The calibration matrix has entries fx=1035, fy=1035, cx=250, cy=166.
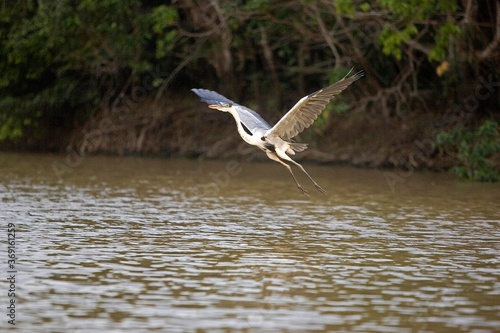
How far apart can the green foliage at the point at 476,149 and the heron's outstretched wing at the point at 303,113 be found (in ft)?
24.5

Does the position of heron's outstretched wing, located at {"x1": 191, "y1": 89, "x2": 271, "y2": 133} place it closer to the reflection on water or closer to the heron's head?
the heron's head

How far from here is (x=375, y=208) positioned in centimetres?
1319

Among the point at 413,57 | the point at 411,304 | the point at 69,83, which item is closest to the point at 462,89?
the point at 413,57

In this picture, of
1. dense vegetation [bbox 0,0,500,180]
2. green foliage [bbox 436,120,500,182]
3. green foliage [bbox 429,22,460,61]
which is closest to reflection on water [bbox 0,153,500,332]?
green foliage [bbox 436,120,500,182]

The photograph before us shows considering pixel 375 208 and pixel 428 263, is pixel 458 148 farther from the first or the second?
pixel 428 263

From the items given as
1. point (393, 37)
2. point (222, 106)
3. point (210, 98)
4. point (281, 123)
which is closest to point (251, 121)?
point (222, 106)

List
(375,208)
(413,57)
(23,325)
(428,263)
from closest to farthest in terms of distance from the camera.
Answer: (23,325), (428,263), (375,208), (413,57)

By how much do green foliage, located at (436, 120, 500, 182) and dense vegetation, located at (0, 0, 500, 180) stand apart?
3 cm

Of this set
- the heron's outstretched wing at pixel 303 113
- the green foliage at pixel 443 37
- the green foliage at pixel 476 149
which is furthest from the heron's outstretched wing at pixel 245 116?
the green foliage at pixel 476 149

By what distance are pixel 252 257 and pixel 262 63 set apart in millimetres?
15991

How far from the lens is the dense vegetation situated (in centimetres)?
1862

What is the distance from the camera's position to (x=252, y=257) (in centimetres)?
897

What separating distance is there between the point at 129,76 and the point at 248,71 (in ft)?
9.51

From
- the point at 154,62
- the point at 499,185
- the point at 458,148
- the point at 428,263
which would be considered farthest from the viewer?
the point at 154,62
